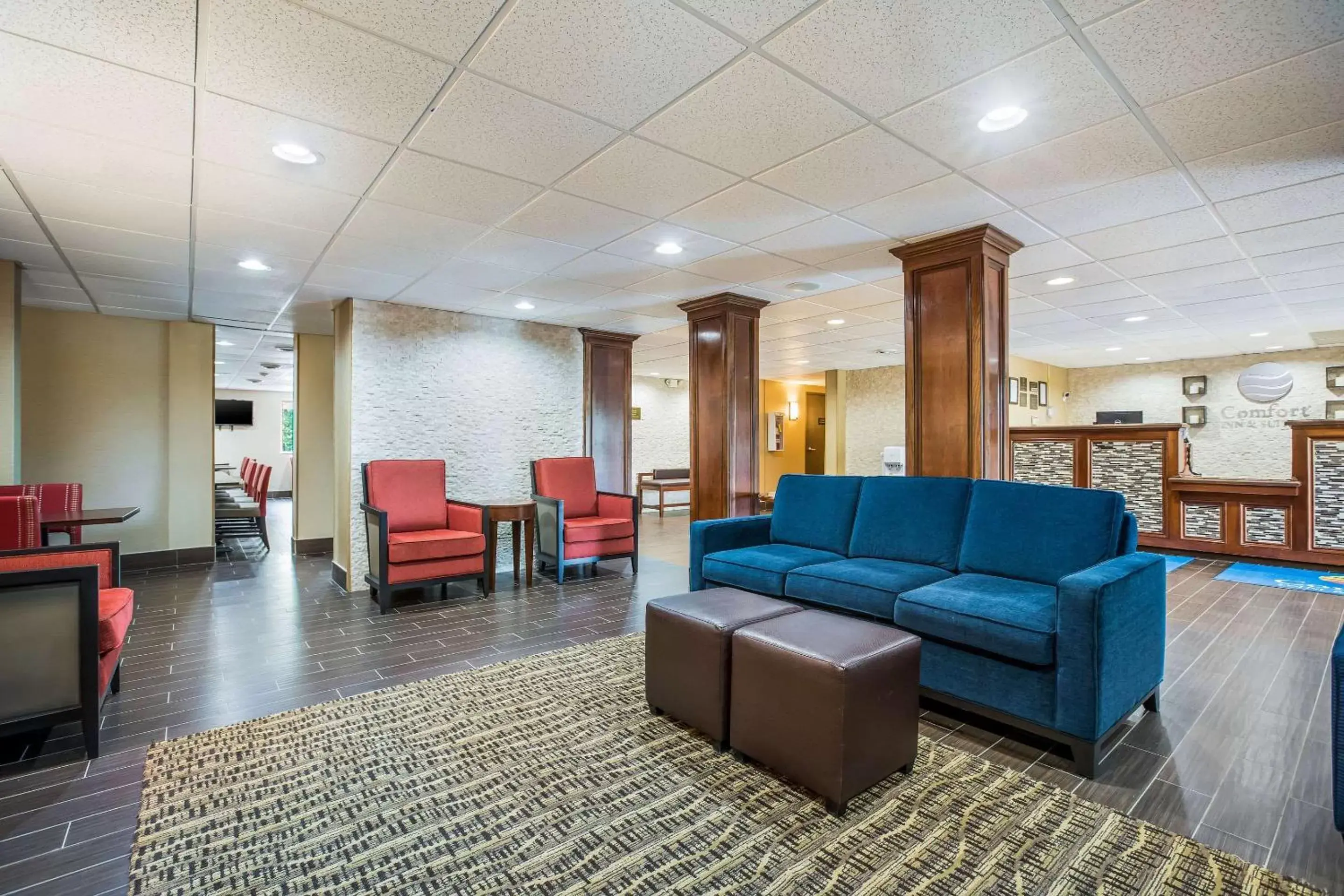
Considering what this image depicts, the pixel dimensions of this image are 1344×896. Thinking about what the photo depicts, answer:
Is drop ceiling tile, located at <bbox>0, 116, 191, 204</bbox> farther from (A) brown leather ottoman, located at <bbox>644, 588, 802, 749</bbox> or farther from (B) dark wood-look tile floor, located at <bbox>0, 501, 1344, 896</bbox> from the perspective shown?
(A) brown leather ottoman, located at <bbox>644, 588, 802, 749</bbox>

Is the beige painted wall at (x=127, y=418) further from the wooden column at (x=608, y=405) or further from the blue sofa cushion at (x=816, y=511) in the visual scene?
the blue sofa cushion at (x=816, y=511)

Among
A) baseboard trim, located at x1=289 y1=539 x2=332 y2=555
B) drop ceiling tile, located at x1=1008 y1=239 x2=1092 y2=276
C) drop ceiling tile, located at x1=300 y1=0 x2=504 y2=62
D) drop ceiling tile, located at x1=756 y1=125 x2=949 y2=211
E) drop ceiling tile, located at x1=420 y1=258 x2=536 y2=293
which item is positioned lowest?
baseboard trim, located at x1=289 y1=539 x2=332 y2=555

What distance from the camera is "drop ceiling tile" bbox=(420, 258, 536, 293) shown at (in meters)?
4.60

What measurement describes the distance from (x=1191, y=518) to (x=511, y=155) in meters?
8.05

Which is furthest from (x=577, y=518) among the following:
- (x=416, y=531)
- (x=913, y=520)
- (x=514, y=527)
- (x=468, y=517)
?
(x=913, y=520)

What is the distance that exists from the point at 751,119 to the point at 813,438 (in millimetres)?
12504

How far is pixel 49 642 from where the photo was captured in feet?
8.04

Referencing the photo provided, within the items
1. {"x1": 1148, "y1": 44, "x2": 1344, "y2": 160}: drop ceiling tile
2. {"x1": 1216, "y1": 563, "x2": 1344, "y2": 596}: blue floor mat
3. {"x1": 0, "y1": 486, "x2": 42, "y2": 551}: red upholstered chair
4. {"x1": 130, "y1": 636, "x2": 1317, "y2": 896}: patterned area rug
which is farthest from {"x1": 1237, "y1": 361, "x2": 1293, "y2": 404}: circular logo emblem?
{"x1": 0, "y1": 486, "x2": 42, "y2": 551}: red upholstered chair

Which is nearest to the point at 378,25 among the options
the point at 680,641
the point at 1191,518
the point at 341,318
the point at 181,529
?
the point at 680,641

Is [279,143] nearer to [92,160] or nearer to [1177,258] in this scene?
[92,160]

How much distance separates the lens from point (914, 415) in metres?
4.21

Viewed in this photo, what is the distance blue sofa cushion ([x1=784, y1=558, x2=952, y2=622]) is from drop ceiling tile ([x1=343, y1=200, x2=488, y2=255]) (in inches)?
111

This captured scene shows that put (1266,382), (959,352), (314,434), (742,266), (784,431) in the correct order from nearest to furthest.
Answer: (959,352) < (742,266) < (314,434) < (1266,382) < (784,431)

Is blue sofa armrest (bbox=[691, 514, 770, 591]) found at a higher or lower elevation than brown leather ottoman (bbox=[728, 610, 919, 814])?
higher
